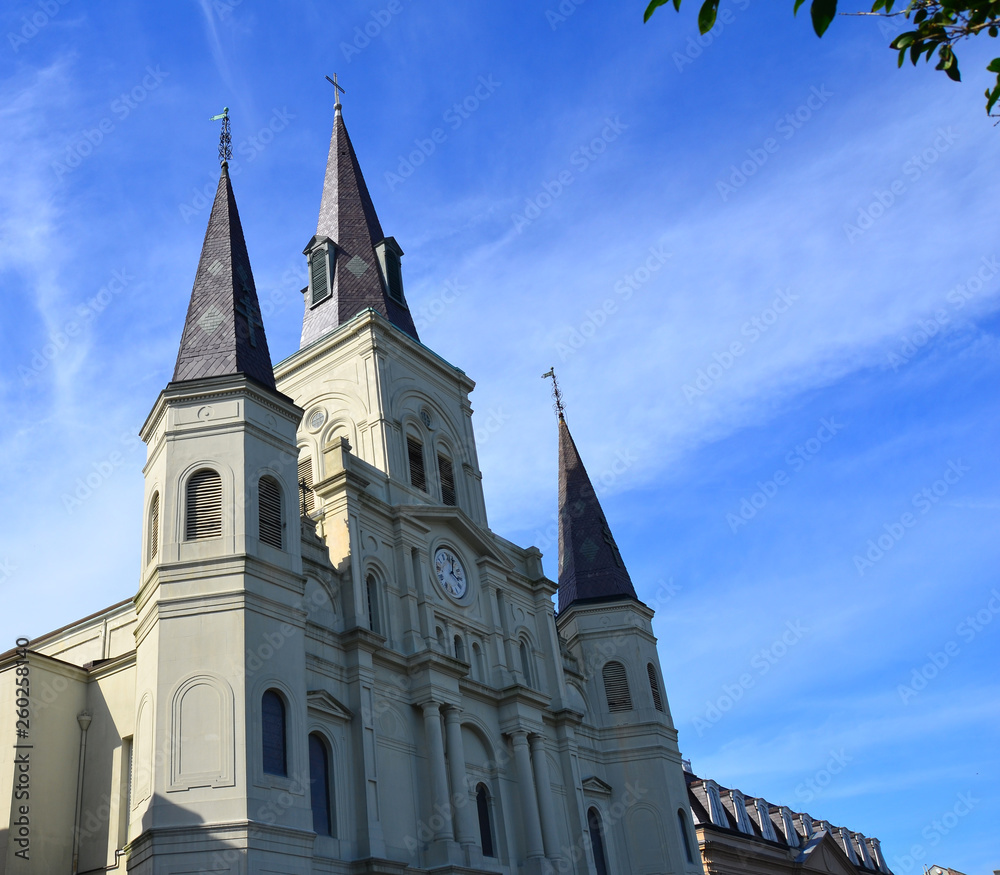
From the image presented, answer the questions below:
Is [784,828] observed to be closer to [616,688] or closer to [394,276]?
[616,688]

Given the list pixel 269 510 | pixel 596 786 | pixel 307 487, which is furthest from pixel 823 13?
pixel 596 786

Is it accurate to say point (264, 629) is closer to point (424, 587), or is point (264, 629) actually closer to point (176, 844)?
point (176, 844)

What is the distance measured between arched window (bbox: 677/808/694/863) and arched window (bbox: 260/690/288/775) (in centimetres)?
1813

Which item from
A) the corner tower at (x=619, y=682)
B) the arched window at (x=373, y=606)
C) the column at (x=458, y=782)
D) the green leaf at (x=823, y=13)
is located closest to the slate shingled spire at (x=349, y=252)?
the corner tower at (x=619, y=682)

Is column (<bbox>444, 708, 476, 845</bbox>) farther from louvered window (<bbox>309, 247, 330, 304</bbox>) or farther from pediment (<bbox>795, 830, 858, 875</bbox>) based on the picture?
pediment (<bbox>795, 830, 858, 875</bbox>)

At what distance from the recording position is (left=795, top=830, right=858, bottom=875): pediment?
5362cm

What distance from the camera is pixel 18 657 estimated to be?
79.7 feet

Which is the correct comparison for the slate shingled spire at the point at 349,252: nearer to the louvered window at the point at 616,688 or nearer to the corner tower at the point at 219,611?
the corner tower at the point at 219,611

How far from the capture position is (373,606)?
28.3 meters

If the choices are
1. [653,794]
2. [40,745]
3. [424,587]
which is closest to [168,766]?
[40,745]

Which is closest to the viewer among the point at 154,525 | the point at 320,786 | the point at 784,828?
the point at 320,786

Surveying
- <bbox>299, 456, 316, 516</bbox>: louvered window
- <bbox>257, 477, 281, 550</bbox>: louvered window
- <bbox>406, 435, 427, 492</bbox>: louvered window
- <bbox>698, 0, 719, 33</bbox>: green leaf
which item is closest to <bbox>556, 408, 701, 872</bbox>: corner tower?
<bbox>406, 435, 427, 492</bbox>: louvered window

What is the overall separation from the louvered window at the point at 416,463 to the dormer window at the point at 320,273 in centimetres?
802

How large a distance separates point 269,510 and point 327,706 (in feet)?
16.5
